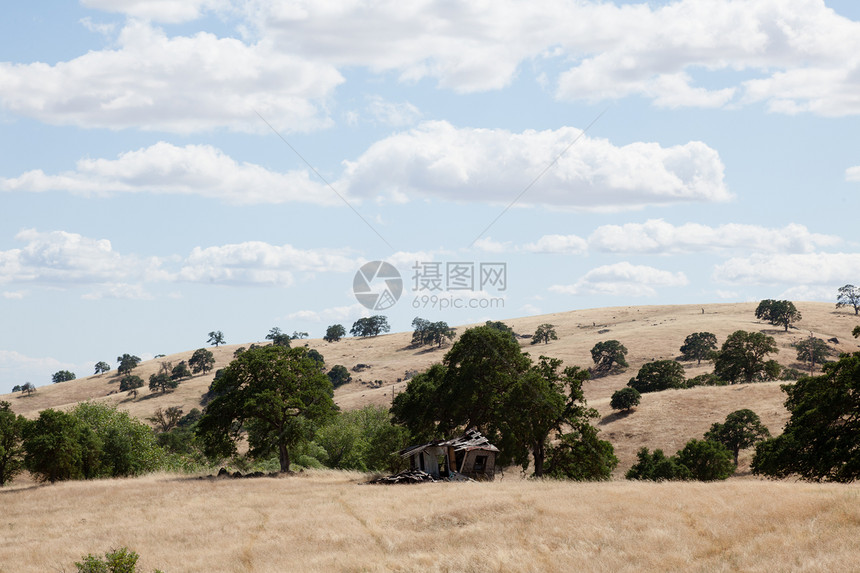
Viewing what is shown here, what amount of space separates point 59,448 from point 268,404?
59.5 ft

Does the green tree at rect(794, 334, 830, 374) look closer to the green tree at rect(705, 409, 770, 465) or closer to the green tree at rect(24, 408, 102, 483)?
the green tree at rect(705, 409, 770, 465)

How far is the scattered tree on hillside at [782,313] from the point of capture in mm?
156875

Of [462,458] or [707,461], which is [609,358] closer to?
[707,461]

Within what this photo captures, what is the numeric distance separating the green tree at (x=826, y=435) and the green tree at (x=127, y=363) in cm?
18195

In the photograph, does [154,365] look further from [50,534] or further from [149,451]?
[50,534]

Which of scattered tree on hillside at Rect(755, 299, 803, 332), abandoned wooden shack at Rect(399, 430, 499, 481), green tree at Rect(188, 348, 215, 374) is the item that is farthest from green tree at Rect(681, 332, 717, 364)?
green tree at Rect(188, 348, 215, 374)

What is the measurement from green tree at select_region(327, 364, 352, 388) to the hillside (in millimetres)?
2106

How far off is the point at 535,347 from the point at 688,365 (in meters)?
41.7

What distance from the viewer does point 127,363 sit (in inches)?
7687

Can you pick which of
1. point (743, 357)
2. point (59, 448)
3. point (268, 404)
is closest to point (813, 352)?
point (743, 357)

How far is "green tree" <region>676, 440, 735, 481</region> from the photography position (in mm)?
59781

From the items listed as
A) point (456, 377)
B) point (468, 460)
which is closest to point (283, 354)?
point (456, 377)

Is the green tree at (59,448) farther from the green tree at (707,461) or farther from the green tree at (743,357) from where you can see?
the green tree at (743,357)

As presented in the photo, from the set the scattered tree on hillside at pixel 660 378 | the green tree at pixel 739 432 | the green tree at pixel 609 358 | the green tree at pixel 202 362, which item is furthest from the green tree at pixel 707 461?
the green tree at pixel 202 362
